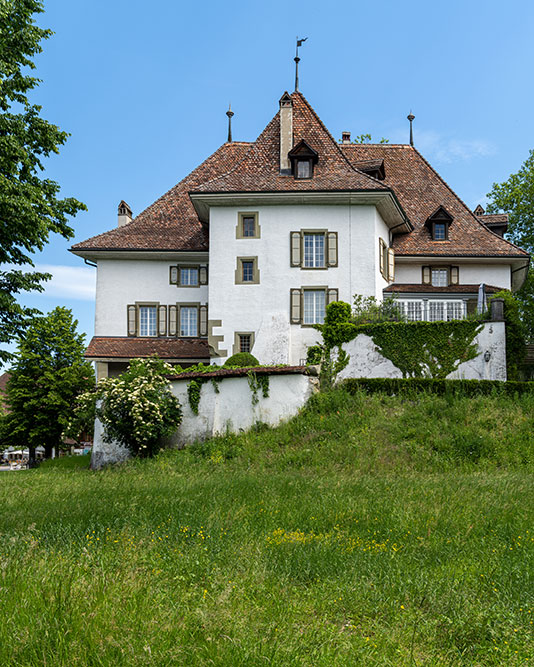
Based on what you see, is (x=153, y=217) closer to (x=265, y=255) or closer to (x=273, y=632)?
(x=265, y=255)

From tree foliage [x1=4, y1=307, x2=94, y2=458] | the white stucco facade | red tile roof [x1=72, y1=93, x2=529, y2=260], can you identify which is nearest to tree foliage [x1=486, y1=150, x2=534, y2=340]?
red tile roof [x1=72, y1=93, x2=529, y2=260]

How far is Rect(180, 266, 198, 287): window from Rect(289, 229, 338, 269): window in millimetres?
Result: 6009

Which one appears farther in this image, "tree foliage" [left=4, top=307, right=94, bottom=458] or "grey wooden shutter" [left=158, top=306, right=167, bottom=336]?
"tree foliage" [left=4, top=307, right=94, bottom=458]

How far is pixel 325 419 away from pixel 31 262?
9.55m

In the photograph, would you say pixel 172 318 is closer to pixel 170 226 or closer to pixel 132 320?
pixel 132 320

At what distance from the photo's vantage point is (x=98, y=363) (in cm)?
3112

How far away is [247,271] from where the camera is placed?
29.8 metres

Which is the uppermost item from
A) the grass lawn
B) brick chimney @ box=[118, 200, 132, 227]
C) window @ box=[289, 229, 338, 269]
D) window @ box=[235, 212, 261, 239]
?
brick chimney @ box=[118, 200, 132, 227]

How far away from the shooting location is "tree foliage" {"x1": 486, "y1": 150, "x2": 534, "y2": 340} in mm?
44375

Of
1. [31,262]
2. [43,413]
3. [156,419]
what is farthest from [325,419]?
[43,413]

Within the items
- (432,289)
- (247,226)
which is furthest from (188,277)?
(432,289)

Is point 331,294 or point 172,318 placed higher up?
point 331,294

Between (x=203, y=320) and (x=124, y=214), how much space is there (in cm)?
830

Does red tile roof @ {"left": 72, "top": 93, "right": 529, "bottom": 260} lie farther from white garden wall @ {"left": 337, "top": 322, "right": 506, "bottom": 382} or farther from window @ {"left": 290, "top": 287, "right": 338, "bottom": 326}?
white garden wall @ {"left": 337, "top": 322, "right": 506, "bottom": 382}
